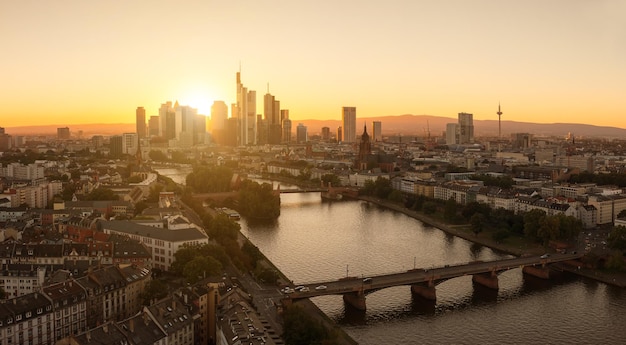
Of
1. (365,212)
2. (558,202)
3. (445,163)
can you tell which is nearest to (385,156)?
(445,163)

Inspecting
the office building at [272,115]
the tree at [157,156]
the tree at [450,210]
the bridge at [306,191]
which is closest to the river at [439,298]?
the tree at [450,210]

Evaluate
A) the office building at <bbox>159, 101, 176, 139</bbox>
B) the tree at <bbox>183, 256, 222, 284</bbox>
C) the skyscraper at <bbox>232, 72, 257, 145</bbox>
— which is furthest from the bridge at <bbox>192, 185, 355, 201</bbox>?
the office building at <bbox>159, 101, 176, 139</bbox>

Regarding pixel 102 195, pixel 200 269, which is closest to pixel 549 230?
pixel 200 269

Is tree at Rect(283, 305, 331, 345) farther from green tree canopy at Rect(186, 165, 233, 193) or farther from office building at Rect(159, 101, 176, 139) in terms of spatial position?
office building at Rect(159, 101, 176, 139)

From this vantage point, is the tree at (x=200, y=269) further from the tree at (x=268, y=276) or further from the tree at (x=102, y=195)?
the tree at (x=102, y=195)

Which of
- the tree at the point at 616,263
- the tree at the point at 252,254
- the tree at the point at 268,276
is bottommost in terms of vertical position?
the tree at the point at 616,263

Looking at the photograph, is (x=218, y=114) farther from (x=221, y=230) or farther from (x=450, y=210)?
(x=221, y=230)
